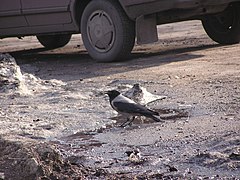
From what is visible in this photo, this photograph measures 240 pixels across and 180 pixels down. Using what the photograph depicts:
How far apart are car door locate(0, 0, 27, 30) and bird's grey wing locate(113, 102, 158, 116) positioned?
17.2 ft

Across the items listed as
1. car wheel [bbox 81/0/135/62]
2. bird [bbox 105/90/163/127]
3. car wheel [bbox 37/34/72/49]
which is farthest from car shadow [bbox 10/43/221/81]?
bird [bbox 105/90/163/127]

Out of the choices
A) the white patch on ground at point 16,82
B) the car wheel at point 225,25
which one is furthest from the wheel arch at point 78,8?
the car wheel at point 225,25

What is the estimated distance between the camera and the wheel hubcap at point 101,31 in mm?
10516

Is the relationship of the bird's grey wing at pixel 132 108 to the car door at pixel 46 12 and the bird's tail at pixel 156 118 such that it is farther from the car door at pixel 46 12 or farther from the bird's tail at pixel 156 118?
the car door at pixel 46 12

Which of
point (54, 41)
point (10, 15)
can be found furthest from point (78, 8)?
point (54, 41)

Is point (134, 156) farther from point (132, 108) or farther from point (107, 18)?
point (107, 18)

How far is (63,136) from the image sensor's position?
20.5 feet

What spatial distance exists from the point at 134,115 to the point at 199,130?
22.4 inches

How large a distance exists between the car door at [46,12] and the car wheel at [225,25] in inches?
94.9

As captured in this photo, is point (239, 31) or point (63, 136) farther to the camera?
point (239, 31)

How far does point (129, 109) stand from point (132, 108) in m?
0.03

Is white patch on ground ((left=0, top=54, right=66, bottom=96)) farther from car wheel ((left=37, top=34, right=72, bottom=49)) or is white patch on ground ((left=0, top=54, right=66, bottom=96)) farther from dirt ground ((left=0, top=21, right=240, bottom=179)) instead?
car wheel ((left=37, top=34, right=72, bottom=49))

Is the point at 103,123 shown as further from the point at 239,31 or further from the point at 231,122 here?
the point at 239,31

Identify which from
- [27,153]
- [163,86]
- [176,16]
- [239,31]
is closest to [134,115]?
[27,153]
